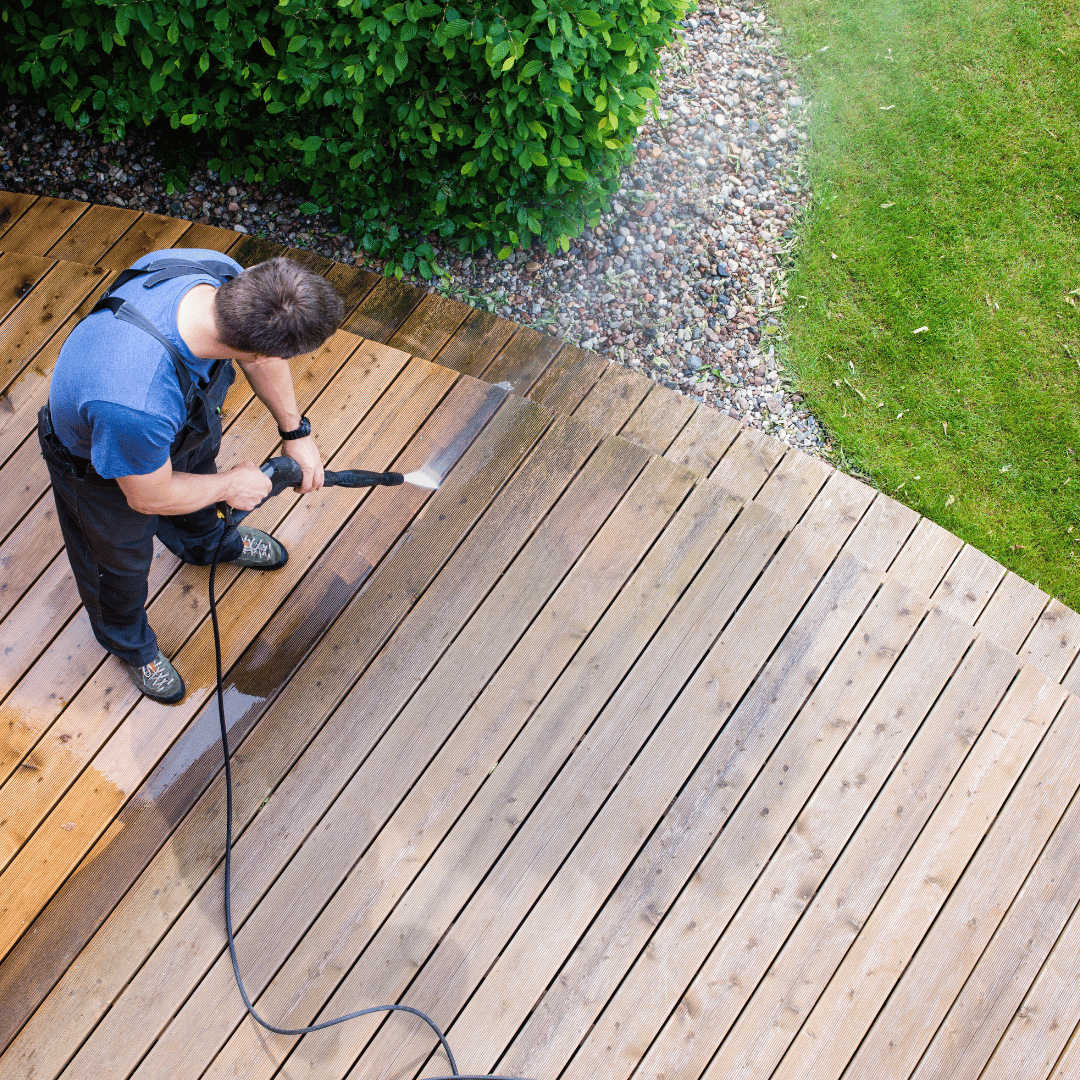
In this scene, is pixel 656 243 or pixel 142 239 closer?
pixel 142 239

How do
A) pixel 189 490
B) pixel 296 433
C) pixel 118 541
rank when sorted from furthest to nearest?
1. pixel 296 433
2. pixel 118 541
3. pixel 189 490

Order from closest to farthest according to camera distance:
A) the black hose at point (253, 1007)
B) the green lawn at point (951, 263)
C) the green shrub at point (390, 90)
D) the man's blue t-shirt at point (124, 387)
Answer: the man's blue t-shirt at point (124, 387), the black hose at point (253, 1007), the green shrub at point (390, 90), the green lawn at point (951, 263)

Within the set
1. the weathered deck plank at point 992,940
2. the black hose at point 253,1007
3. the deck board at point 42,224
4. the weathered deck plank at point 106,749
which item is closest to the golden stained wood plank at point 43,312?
the deck board at point 42,224

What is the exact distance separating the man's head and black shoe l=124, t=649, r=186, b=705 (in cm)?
121

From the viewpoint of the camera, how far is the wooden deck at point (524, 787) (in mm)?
2270

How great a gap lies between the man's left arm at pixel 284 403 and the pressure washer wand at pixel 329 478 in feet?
0.11

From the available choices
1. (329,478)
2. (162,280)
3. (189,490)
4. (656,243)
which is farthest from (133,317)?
(656,243)

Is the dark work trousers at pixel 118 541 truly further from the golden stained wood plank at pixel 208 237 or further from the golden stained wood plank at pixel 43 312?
the golden stained wood plank at pixel 208 237

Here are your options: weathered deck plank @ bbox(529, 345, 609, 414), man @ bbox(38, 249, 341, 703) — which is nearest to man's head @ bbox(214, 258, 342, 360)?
man @ bbox(38, 249, 341, 703)

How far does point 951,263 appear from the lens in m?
3.68

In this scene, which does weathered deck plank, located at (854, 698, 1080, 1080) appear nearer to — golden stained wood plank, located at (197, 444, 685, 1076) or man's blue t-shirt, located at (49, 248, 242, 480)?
golden stained wood plank, located at (197, 444, 685, 1076)

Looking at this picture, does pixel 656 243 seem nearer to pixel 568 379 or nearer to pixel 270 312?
pixel 568 379

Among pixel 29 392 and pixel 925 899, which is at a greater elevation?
pixel 29 392

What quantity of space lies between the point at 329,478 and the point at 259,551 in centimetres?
43
